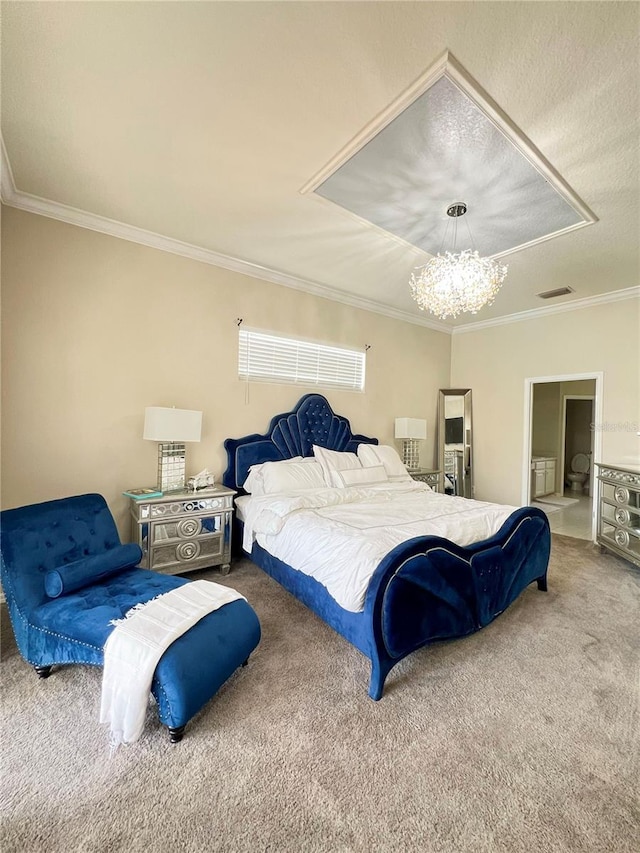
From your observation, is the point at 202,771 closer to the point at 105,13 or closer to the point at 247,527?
the point at 247,527

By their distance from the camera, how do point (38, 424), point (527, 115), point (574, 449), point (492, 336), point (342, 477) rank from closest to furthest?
point (527, 115)
point (38, 424)
point (342, 477)
point (492, 336)
point (574, 449)

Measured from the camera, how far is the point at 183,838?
1.19 meters

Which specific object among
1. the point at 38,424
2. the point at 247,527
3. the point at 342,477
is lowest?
the point at 247,527

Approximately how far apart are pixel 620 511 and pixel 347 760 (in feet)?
12.2

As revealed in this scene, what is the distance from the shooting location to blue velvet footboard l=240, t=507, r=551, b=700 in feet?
5.95

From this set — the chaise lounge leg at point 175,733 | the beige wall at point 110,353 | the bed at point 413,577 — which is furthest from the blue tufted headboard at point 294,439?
the chaise lounge leg at point 175,733

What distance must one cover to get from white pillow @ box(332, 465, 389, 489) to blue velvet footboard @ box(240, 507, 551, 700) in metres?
1.22

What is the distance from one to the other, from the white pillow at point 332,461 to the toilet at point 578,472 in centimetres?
611

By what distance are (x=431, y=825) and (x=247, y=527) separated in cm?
227

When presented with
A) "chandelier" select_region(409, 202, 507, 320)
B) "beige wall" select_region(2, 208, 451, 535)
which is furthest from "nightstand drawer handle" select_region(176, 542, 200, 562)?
"chandelier" select_region(409, 202, 507, 320)

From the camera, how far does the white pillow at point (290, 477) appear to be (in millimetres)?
3383

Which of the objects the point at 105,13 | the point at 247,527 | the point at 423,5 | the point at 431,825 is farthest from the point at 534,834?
the point at 105,13

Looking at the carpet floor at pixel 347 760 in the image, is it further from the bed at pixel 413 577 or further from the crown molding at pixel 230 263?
the crown molding at pixel 230 263

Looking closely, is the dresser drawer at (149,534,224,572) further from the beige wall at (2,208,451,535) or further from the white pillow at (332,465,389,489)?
the white pillow at (332,465,389,489)
